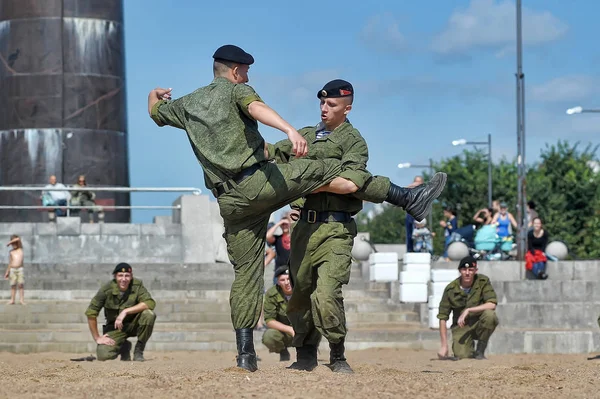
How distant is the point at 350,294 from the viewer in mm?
22062

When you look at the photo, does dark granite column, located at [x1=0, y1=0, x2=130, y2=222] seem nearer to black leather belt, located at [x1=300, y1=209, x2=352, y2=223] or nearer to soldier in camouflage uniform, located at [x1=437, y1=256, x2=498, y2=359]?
soldier in camouflage uniform, located at [x1=437, y1=256, x2=498, y2=359]

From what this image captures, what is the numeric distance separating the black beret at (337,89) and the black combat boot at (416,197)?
740 mm

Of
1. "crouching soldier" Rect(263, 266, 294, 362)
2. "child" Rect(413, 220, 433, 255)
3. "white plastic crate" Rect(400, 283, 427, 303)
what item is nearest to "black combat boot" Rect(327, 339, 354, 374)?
"crouching soldier" Rect(263, 266, 294, 362)

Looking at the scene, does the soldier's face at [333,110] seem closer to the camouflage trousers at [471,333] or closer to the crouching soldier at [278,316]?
the crouching soldier at [278,316]

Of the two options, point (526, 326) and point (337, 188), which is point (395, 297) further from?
point (337, 188)

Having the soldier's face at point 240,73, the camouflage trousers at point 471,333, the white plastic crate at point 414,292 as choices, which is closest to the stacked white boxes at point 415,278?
the white plastic crate at point 414,292

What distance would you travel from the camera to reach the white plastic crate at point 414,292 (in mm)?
21078

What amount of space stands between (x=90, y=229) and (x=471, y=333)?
13139mm

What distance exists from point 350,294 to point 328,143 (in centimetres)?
1286

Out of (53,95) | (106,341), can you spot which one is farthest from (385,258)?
(53,95)

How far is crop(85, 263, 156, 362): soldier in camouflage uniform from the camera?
1486 cm

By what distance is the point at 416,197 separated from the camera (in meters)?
9.64

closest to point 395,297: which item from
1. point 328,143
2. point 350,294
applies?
point 350,294

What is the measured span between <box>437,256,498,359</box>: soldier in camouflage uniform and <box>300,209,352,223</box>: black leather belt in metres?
6.54
